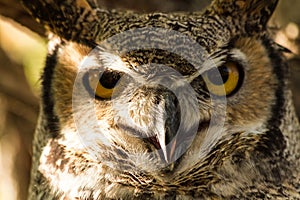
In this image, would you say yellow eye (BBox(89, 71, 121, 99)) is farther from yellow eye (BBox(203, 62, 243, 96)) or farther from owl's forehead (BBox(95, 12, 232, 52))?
yellow eye (BBox(203, 62, 243, 96))

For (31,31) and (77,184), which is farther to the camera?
(31,31)

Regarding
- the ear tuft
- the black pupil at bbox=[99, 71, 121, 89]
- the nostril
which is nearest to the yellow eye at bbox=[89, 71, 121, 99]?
the black pupil at bbox=[99, 71, 121, 89]

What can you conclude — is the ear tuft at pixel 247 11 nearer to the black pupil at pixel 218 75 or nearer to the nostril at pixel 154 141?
the black pupil at pixel 218 75

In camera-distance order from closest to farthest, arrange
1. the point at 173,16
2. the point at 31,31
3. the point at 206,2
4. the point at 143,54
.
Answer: the point at 143,54, the point at 173,16, the point at 31,31, the point at 206,2

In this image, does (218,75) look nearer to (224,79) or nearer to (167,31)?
(224,79)

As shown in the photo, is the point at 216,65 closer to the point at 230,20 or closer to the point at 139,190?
the point at 230,20

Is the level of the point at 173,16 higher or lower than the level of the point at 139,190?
higher

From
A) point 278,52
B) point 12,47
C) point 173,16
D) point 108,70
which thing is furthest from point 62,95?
point 12,47

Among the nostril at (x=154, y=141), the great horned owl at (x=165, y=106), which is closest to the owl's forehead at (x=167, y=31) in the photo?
the great horned owl at (x=165, y=106)
